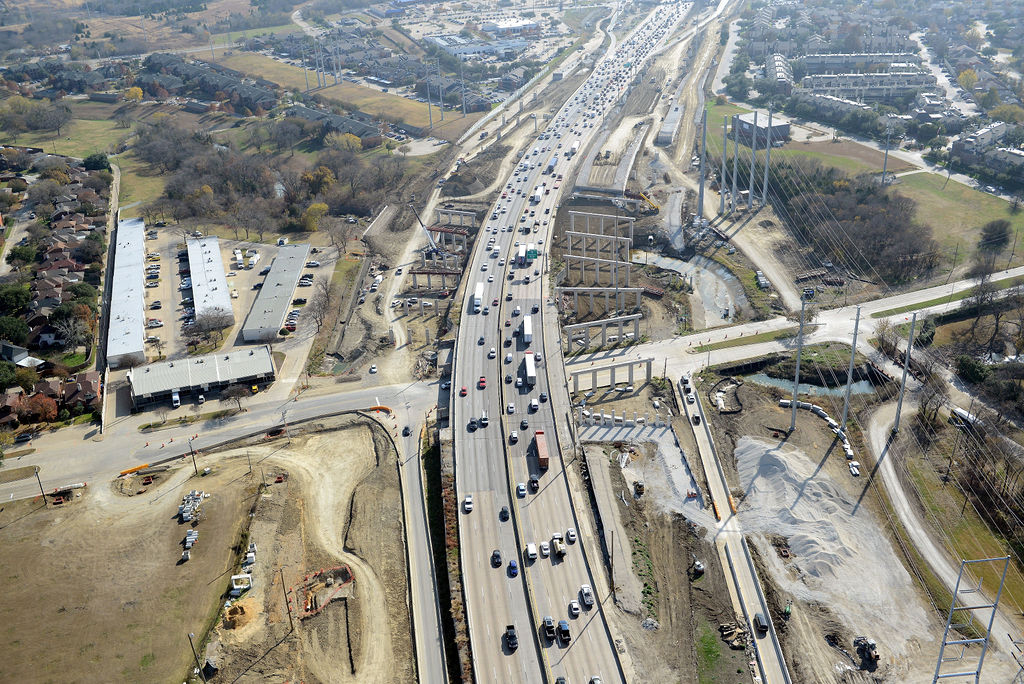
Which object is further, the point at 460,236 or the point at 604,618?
the point at 460,236

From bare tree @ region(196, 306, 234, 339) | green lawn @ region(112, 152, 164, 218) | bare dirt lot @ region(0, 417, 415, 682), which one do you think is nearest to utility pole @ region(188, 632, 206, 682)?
bare dirt lot @ region(0, 417, 415, 682)

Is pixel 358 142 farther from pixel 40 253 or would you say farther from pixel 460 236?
pixel 40 253

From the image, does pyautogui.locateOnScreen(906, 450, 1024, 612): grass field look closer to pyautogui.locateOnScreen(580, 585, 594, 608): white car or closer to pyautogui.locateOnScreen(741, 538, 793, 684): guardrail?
pyautogui.locateOnScreen(741, 538, 793, 684): guardrail

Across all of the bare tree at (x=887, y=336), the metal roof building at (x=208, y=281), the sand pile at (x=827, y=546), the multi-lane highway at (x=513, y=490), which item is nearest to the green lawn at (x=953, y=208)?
the bare tree at (x=887, y=336)

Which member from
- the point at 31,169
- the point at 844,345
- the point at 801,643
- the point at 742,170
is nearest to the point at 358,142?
the point at 31,169

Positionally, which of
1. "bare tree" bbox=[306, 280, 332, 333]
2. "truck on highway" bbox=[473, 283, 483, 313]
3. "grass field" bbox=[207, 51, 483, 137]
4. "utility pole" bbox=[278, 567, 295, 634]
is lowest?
"utility pole" bbox=[278, 567, 295, 634]

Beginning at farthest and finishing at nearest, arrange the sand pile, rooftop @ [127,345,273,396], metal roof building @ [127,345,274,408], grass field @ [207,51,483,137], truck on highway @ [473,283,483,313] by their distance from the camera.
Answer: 1. grass field @ [207,51,483,137]
2. truck on highway @ [473,283,483,313]
3. rooftop @ [127,345,273,396]
4. metal roof building @ [127,345,274,408]
5. the sand pile
